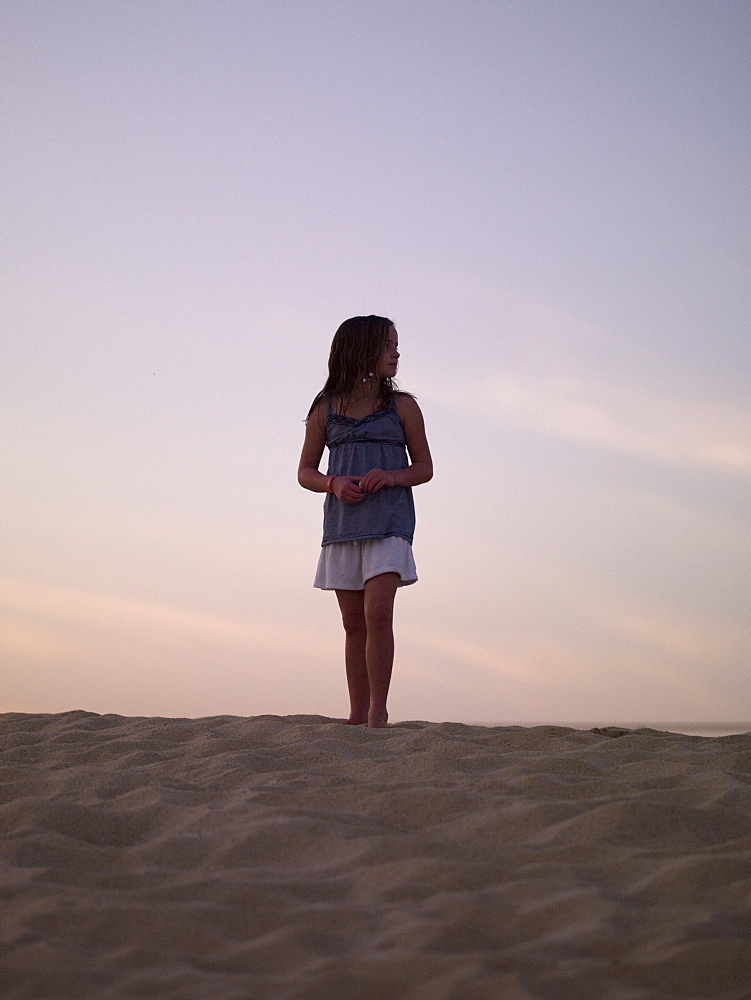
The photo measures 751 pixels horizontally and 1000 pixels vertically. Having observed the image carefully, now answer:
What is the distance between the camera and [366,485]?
13.5 feet

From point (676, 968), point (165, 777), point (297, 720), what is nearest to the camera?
point (676, 968)

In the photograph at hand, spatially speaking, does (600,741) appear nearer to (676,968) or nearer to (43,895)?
(676,968)

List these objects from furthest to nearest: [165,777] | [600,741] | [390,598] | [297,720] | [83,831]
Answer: [297,720] < [390,598] < [600,741] < [165,777] < [83,831]

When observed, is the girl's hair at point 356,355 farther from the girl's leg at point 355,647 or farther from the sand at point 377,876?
the sand at point 377,876

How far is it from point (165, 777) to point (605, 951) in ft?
5.33

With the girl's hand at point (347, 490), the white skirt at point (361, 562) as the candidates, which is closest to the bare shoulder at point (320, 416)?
the girl's hand at point (347, 490)

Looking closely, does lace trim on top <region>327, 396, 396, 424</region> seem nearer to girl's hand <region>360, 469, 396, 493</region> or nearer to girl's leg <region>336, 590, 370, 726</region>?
girl's hand <region>360, 469, 396, 493</region>

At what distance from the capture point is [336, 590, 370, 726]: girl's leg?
14.3 feet

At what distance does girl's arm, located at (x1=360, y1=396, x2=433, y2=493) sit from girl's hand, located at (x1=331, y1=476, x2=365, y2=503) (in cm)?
4

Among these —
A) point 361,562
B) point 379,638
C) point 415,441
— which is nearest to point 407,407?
A: point 415,441

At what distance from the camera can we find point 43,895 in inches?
75.2

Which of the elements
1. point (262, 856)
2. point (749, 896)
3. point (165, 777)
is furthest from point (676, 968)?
point (165, 777)

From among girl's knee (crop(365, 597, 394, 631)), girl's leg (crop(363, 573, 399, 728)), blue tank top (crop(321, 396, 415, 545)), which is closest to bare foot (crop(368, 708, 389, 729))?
girl's leg (crop(363, 573, 399, 728))

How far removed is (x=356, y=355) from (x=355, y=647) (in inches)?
54.1
